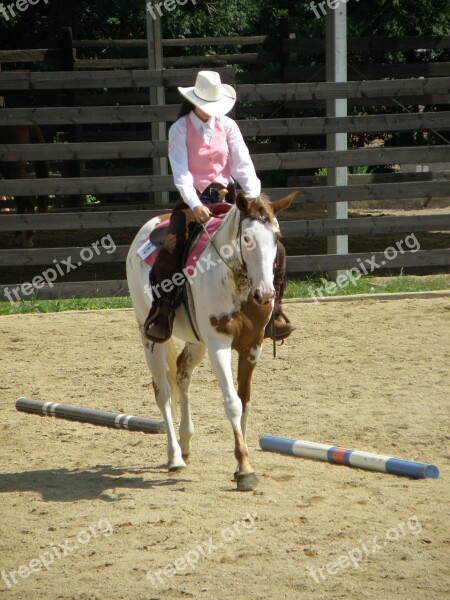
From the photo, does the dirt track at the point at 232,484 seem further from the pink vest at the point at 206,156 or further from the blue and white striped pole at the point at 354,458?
the pink vest at the point at 206,156

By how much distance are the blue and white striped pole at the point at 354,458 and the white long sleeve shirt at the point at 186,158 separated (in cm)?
154

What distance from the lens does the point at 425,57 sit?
→ 18969mm

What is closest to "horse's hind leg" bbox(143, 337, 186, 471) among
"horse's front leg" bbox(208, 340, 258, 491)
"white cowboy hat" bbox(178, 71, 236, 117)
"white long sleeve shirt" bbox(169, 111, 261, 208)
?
"horse's front leg" bbox(208, 340, 258, 491)

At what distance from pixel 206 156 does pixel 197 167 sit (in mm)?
90

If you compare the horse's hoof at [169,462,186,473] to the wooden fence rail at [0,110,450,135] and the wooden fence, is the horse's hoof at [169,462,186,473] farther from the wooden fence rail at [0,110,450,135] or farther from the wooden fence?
the wooden fence rail at [0,110,450,135]

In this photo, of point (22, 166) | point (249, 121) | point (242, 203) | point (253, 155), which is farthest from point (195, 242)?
point (22, 166)

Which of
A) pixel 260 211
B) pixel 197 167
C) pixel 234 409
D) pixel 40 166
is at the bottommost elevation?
pixel 234 409

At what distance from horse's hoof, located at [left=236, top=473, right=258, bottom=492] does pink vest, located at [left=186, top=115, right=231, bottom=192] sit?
178cm

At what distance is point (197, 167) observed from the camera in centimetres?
625

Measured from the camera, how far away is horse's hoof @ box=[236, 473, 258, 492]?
5.70 meters

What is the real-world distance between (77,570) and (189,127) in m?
2.79

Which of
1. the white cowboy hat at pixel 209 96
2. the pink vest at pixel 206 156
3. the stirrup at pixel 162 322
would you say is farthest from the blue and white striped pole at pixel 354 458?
the white cowboy hat at pixel 209 96

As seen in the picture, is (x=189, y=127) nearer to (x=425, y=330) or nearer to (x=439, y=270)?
(x=425, y=330)

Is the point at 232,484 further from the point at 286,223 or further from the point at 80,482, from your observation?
the point at 286,223
